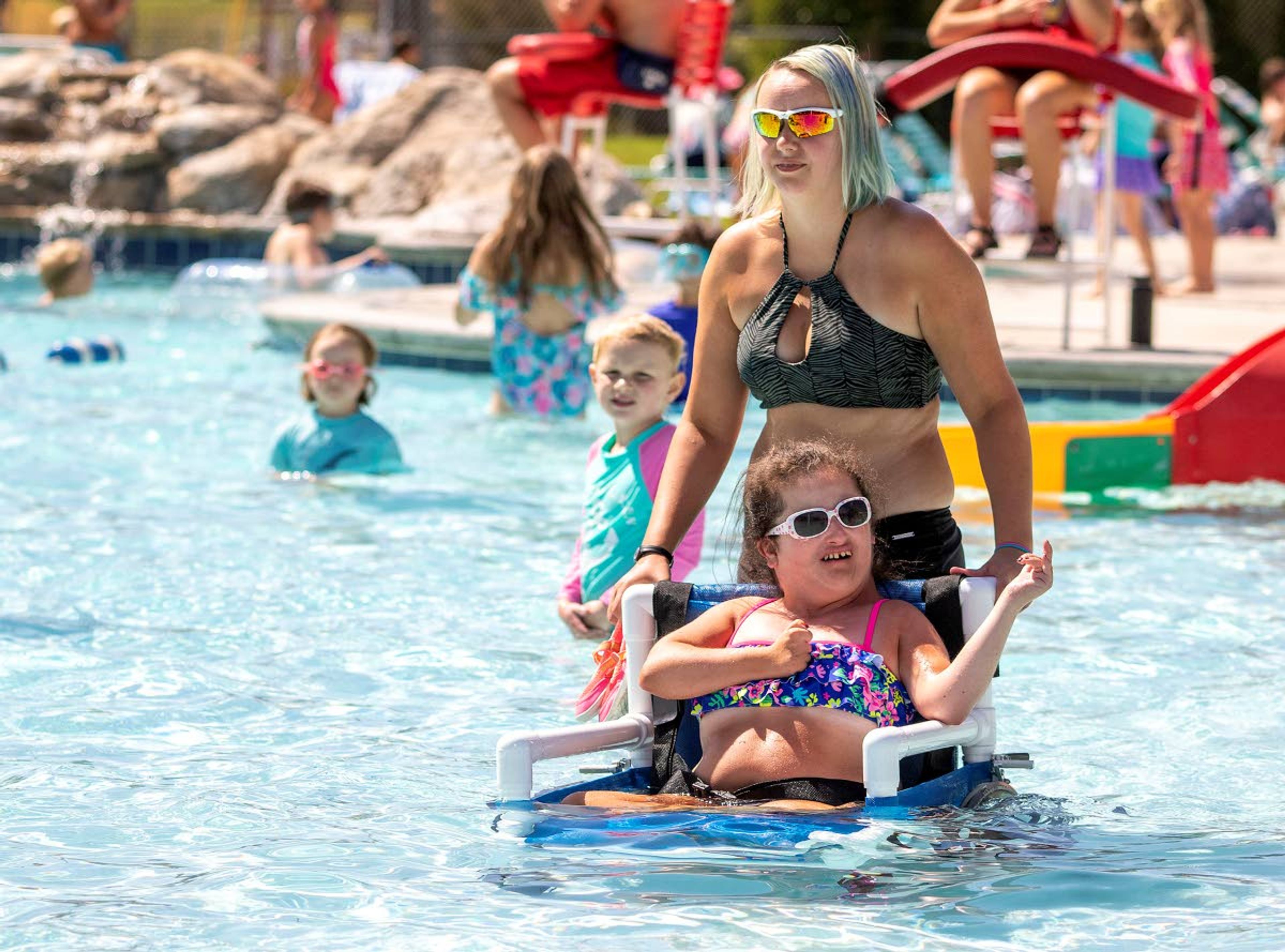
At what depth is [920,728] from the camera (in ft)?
10.8

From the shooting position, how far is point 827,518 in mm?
3418

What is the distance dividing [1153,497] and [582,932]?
469cm

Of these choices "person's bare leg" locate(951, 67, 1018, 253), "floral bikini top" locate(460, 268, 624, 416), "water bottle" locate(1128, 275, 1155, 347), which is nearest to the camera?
"floral bikini top" locate(460, 268, 624, 416)

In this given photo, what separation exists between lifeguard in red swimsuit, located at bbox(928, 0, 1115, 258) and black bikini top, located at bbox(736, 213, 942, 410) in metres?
5.21

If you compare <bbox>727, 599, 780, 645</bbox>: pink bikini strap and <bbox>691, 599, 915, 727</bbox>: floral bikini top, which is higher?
<bbox>727, 599, 780, 645</bbox>: pink bikini strap

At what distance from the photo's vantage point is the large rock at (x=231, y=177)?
623 inches

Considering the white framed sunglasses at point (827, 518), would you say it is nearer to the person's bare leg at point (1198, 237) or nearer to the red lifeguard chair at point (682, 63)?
the red lifeguard chair at point (682, 63)

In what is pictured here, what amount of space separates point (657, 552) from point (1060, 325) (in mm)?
6756

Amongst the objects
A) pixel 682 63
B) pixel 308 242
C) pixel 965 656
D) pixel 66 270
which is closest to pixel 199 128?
pixel 308 242

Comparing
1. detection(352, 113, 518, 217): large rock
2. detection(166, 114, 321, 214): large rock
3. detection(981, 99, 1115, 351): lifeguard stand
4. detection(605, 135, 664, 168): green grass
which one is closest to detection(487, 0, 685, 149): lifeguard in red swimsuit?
detection(981, 99, 1115, 351): lifeguard stand

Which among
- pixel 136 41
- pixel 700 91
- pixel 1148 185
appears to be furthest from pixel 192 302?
pixel 136 41

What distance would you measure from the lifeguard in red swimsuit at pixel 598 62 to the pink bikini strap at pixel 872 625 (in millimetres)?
7095

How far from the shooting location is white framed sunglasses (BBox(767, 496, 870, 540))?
342 cm

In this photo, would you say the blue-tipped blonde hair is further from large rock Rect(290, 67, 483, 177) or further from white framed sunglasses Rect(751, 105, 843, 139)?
large rock Rect(290, 67, 483, 177)
